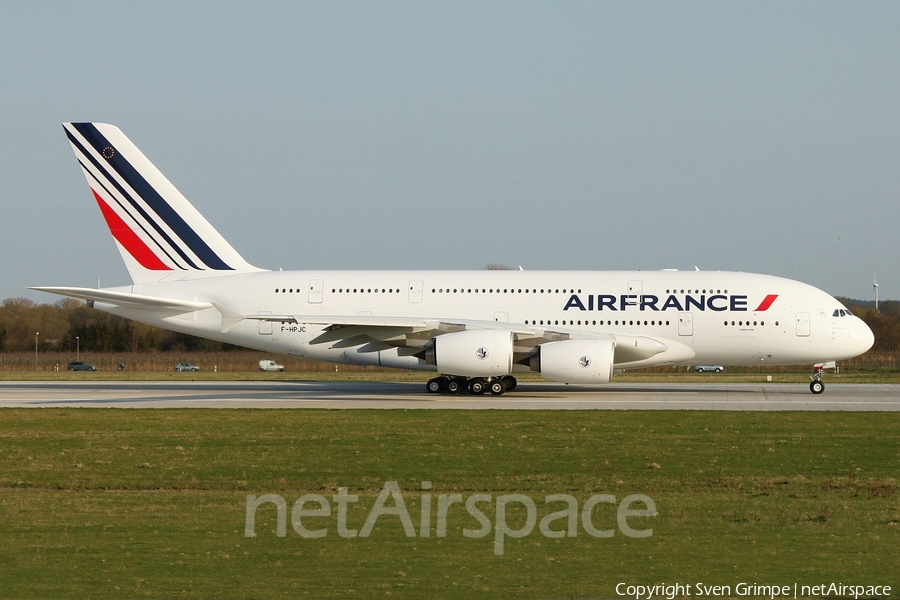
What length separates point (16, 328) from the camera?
72.7 metres

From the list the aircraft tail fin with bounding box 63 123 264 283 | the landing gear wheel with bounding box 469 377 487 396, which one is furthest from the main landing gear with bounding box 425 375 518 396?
the aircraft tail fin with bounding box 63 123 264 283

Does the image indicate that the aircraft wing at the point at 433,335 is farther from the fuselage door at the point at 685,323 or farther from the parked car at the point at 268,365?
the parked car at the point at 268,365

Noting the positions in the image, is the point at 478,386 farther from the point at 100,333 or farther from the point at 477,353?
the point at 100,333

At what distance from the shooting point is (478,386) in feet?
98.2

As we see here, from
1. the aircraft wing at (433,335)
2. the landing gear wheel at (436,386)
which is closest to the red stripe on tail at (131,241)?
the aircraft wing at (433,335)

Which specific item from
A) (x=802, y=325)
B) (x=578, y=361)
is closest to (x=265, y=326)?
(x=578, y=361)

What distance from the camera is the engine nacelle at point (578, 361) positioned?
27297 mm

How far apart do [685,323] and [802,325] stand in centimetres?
350

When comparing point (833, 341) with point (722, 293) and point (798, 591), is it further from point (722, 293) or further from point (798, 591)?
point (798, 591)

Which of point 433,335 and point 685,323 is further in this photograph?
point 685,323

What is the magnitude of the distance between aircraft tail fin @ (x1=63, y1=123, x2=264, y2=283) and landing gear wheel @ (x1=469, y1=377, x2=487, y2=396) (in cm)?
968

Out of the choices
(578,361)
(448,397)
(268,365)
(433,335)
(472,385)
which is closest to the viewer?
(578,361)

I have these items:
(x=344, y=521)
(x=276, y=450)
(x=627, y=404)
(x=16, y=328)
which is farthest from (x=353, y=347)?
(x=16, y=328)

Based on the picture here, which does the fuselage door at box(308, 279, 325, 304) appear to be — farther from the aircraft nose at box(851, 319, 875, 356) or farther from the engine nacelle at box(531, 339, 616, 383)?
the aircraft nose at box(851, 319, 875, 356)
